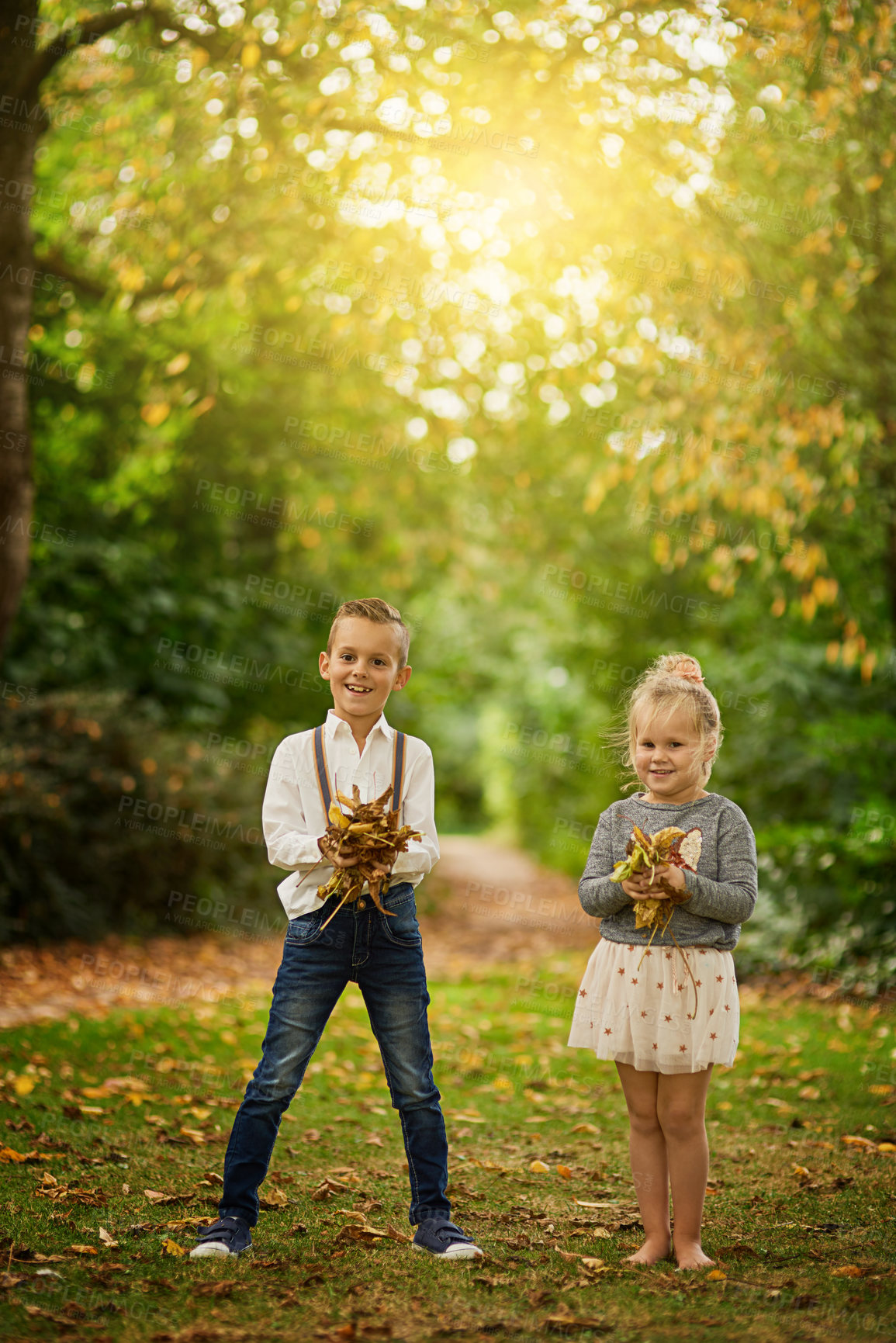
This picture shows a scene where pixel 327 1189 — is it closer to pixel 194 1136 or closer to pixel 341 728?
pixel 194 1136

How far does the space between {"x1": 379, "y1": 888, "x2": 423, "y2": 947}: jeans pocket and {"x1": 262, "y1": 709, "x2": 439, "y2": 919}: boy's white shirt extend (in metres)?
0.07

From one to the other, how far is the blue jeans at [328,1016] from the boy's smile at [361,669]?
523 millimetres

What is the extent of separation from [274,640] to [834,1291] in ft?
36.9

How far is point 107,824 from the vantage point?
920 centimetres

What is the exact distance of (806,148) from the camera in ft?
27.6

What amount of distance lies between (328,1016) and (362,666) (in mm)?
1006

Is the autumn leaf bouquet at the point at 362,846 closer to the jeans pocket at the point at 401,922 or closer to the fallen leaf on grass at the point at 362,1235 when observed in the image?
the jeans pocket at the point at 401,922

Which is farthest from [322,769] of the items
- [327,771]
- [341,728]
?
[341,728]

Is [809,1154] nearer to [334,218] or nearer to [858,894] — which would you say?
[858,894]

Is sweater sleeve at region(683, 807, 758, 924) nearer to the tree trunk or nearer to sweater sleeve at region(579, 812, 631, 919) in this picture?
sweater sleeve at region(579, 812, 631, 919)

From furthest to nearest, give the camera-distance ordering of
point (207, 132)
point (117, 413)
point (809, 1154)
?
point (117, 413) → point (207, 132) → point (809, 1154)

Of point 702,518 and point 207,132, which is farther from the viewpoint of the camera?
point 702,518

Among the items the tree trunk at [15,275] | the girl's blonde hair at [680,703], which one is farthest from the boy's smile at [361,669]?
the tree trunk at [15,275]

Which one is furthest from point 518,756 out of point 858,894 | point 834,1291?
point 834,1291
